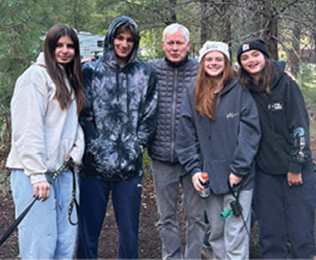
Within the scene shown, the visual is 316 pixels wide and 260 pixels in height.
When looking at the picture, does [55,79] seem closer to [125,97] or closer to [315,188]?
[125,97]

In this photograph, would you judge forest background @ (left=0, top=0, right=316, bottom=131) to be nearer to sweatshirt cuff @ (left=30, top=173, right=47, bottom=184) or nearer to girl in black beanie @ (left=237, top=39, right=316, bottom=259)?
girl in black beanie @ (left=237, top=39, right=316, bottom=259)

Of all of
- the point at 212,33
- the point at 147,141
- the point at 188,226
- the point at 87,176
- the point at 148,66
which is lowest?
the point at 188,226

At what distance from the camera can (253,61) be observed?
3494 mm

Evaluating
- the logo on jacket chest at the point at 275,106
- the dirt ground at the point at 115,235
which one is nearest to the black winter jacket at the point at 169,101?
the logo on jacket chest at the point at 275,106

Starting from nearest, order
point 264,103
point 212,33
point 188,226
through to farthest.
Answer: point 264,103 → point 188,226 → point 212,33

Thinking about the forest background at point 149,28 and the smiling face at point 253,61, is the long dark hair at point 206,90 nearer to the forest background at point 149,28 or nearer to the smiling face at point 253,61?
the smiling face at point 253,61

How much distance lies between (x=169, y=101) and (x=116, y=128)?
55 cm

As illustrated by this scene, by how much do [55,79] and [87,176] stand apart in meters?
0.90

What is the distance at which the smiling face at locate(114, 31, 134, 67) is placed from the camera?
3471 millimetres

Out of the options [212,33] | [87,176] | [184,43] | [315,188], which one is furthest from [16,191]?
[212,33]

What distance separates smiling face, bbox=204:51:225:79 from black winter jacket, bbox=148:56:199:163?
0.30 metres

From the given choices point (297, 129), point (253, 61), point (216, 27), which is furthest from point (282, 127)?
point (216, 27)

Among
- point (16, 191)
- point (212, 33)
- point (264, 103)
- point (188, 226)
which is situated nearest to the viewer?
point (16, 191)

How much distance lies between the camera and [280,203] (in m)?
3.55
